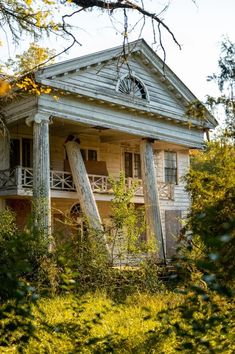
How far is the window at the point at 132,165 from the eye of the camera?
2494cm

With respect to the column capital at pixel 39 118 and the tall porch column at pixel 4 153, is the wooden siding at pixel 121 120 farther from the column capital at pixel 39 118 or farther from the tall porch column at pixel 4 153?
the tall porch column at pixel 4 153

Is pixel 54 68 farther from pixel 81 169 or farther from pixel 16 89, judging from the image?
pixel 81 169

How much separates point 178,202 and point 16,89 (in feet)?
38.8

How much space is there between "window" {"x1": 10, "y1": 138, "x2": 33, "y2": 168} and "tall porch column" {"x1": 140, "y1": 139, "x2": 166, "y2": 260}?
4.67 m

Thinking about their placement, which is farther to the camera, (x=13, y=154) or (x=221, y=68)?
(x=13, y=154)

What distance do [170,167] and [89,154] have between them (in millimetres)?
4745

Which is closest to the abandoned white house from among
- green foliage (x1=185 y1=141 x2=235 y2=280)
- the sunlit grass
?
the sunlit grass

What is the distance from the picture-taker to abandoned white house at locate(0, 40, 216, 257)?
57.9 feet

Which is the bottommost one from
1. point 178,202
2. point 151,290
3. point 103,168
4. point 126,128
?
point 151,290

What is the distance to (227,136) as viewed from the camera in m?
6.08

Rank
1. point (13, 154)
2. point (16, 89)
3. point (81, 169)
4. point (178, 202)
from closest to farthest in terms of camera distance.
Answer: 1. point (16, 89)
2. point (81, 169)
3. point (13, 154)
4. point (178, 202)

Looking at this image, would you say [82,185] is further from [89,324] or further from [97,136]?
[89,324]

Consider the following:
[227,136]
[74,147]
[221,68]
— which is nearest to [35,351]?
[227,136]

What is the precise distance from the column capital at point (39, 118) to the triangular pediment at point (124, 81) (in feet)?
3.37
